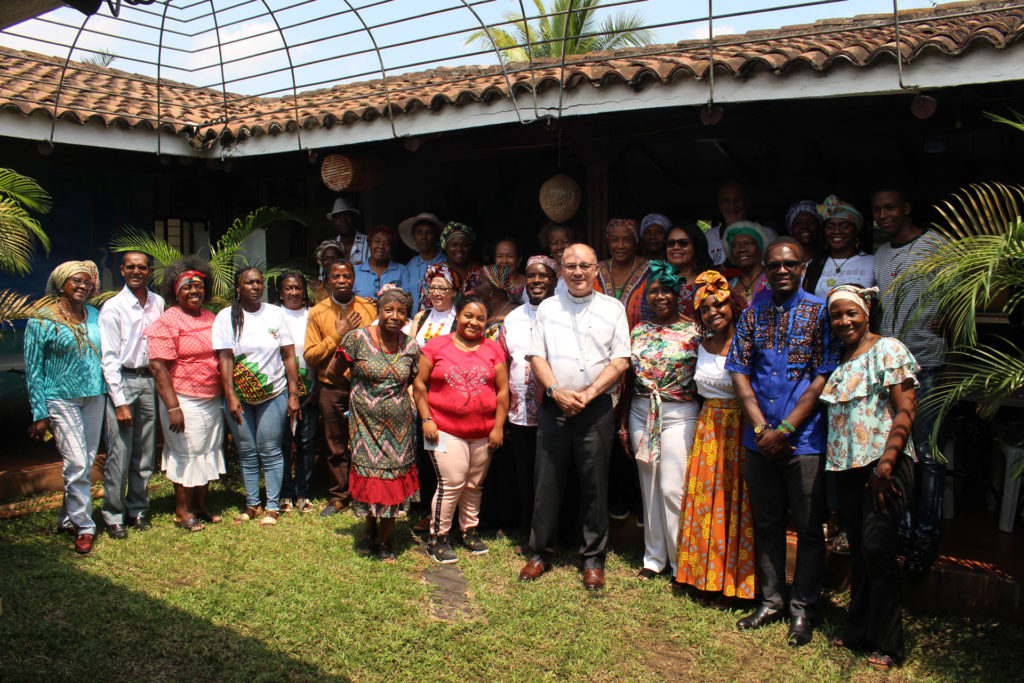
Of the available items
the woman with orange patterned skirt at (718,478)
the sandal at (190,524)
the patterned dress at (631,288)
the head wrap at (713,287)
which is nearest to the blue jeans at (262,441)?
the sandal at (190,524)

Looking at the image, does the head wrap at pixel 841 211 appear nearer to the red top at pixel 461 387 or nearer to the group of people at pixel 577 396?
the group of people at pixel 577 396

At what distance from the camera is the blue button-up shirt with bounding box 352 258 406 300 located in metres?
6.37

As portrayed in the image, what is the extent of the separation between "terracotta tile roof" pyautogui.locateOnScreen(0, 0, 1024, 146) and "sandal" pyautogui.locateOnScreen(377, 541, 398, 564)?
10.6 ft

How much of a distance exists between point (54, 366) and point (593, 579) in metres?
3.58

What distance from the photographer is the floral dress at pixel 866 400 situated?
11.7ft

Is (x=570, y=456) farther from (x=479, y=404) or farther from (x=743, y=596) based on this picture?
(x=743, y=596)

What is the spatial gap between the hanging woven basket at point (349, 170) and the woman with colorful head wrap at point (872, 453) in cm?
461

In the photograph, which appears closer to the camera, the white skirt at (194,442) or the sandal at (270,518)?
the white skirt at (194,442)

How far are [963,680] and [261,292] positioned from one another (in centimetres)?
469

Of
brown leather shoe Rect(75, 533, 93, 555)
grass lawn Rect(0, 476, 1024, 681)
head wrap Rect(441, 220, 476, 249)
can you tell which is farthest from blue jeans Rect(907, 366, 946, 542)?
brown leather shoe Rect(75, 533, 93, 555)

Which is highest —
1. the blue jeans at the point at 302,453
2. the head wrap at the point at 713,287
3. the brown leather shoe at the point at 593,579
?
the head wrap at the point at 713,287

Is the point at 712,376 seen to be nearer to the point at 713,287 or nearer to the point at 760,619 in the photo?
the point at 713,287

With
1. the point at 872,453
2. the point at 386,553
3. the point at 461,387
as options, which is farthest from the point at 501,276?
the point at 872,453

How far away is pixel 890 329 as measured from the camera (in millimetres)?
4434
